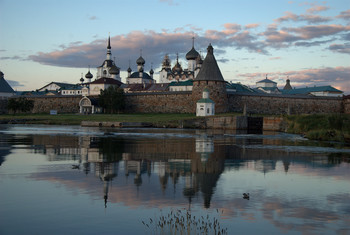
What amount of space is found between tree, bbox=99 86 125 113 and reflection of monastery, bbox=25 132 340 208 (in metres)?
36.5

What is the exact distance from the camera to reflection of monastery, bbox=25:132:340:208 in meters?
10.2

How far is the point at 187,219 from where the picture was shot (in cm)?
736

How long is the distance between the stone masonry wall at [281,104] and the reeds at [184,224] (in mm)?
45754

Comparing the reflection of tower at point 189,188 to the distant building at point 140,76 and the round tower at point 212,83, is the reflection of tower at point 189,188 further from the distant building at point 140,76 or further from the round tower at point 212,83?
the distant building at point 140,76

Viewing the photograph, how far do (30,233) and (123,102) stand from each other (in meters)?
50.8

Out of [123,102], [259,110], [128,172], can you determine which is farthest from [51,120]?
[128,172]

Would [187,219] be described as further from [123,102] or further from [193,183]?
[123,102]

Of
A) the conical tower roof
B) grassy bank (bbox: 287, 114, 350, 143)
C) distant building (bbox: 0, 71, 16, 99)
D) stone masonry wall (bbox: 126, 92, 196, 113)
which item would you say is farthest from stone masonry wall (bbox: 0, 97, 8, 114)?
grassy bank (bbox: 287, 114, 350, 143)

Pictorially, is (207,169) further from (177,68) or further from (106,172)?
(177,68)

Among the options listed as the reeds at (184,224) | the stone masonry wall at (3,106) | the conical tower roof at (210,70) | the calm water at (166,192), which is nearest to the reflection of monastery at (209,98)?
the conical tower roof at (210,70)

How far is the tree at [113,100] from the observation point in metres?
56.6

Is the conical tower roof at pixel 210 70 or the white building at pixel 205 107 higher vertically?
the conical tower roof at pixel 210 70

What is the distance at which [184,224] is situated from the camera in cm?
722

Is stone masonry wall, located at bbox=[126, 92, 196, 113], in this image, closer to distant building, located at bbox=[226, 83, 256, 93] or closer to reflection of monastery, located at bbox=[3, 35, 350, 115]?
reflection of monastery, located at bbox=[3, 35, 350, 115]
